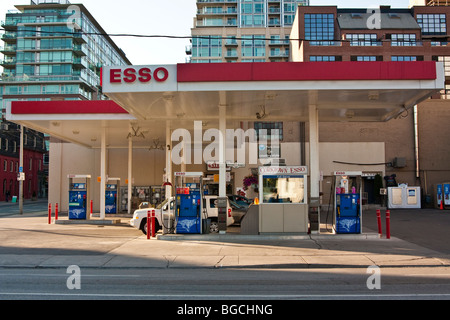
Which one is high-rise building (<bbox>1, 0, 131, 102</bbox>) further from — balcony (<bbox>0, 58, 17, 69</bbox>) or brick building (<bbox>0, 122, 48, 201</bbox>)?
brick building (<bbox>0, 122, 48, 201</bbox>)

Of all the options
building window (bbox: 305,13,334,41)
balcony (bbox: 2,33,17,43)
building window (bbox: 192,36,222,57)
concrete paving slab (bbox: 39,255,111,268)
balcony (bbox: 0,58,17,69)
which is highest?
balcony (bbox: 2,33,17,43)

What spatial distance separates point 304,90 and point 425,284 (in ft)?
25.9

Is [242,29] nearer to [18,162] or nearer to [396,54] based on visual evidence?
[396,54]

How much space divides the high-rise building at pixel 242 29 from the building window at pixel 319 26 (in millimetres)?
22375

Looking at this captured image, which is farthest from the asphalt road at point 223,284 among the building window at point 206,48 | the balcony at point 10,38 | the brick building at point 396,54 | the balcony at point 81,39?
the balcony at point 10,38

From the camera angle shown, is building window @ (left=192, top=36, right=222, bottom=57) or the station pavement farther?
building window @ (left=192, top=36, right=222, bottom=57)

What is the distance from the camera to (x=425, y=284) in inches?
333

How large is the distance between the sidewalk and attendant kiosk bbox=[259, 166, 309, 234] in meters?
0.43

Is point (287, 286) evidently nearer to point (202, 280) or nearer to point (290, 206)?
point (202, 280)

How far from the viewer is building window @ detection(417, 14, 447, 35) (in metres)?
55.7

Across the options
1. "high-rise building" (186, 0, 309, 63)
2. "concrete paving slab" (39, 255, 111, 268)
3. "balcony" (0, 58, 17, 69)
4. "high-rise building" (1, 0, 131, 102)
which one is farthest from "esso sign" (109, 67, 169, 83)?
"balcony" (0, 58, 17, 69)

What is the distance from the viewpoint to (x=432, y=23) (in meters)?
56.2

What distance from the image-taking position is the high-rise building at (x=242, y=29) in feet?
258

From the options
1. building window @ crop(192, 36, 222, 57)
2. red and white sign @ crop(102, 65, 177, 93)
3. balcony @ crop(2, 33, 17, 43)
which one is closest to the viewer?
red and white sign @ crop(102, 65, 177, 93)
